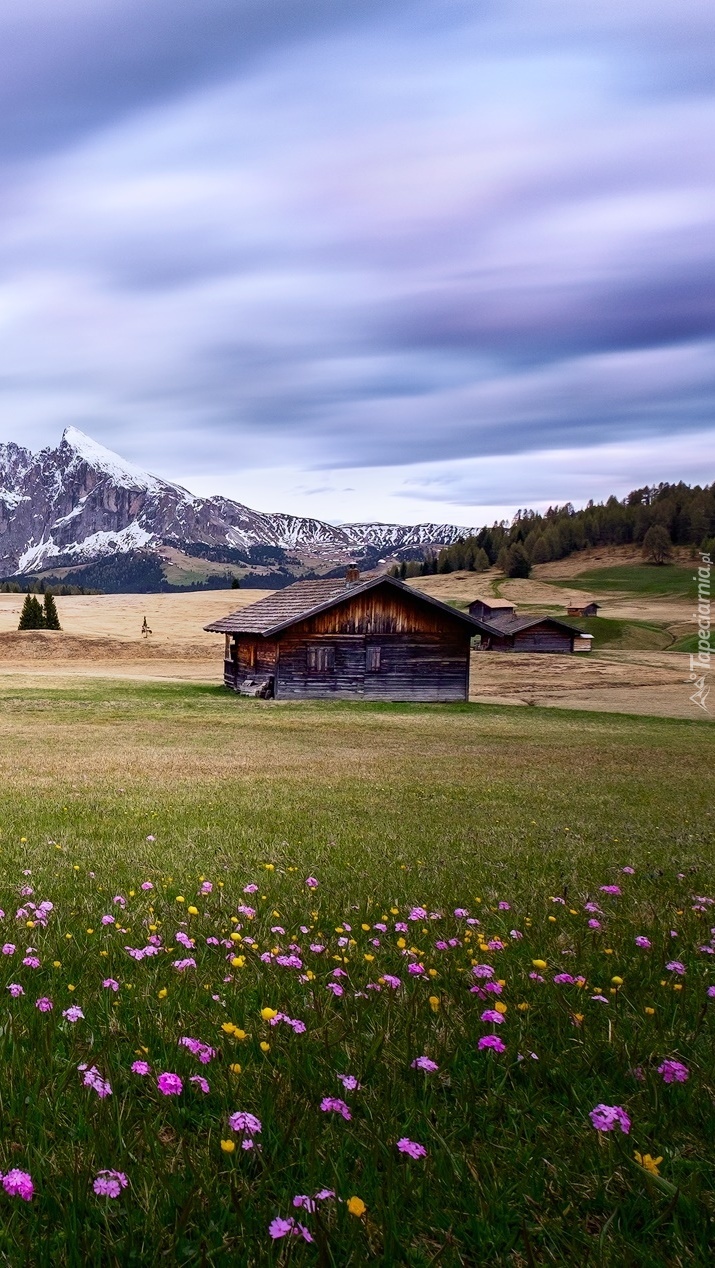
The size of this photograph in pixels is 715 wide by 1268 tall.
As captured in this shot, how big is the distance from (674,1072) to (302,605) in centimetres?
4204

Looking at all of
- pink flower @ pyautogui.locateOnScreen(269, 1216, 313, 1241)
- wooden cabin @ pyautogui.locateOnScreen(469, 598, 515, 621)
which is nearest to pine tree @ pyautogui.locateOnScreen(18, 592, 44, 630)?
wooden cabin @ pyautogui.locateOnScreen(469, 598, 515, 621)

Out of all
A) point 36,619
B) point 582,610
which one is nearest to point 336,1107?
point 36,619

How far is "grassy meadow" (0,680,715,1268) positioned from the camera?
103 inches

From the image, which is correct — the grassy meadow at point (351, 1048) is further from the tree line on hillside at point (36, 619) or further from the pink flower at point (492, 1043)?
the tree line on hillside at point (36, 619)

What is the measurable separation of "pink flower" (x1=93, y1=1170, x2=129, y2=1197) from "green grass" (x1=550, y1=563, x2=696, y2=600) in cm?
15571

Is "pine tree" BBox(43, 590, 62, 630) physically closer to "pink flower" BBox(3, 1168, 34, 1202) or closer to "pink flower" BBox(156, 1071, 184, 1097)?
"pink flower" BBox(156, 1071, 184, 1097)

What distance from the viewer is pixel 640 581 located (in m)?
167

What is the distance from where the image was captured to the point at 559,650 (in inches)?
3792

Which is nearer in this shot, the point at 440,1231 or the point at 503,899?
the point at 440,1231

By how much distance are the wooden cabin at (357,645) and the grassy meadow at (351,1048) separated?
3425 cm

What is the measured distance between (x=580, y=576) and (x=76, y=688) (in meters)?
150

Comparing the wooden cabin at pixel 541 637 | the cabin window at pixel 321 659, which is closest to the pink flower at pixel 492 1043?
the cabin window at pixel 321 659

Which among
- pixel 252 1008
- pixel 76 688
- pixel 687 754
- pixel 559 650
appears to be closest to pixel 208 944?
pixel 252 1008

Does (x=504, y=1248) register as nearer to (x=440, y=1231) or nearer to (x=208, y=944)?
(x=440, y=1231)
